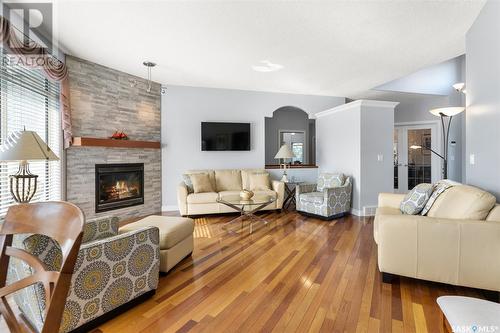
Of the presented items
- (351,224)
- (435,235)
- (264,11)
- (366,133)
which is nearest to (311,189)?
(351,224)

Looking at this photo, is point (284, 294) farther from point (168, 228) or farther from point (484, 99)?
point (484, 99)

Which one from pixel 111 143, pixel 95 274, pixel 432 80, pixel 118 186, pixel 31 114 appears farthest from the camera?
pixel 432 80

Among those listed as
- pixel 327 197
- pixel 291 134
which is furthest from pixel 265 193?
pixel 291 134

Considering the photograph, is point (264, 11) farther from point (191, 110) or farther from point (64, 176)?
point (64, 176)

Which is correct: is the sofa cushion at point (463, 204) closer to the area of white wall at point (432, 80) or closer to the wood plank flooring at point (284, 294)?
the wood plank flooring at point (284, 294)

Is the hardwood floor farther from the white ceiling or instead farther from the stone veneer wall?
the white ceiling

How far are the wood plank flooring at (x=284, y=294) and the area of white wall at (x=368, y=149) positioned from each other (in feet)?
5.22

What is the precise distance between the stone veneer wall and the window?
26 cm

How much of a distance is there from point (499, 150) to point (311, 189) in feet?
9.47

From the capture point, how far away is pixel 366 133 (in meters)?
4.36

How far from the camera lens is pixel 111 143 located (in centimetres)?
389

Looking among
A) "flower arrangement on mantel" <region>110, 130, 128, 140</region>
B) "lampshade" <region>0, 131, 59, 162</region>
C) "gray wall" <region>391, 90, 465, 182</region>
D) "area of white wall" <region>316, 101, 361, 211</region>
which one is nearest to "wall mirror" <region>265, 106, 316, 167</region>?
"area of white wall" <region>316, 101, 361, 211</region>

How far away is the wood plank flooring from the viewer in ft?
5.13

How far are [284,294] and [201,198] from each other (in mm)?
2681
